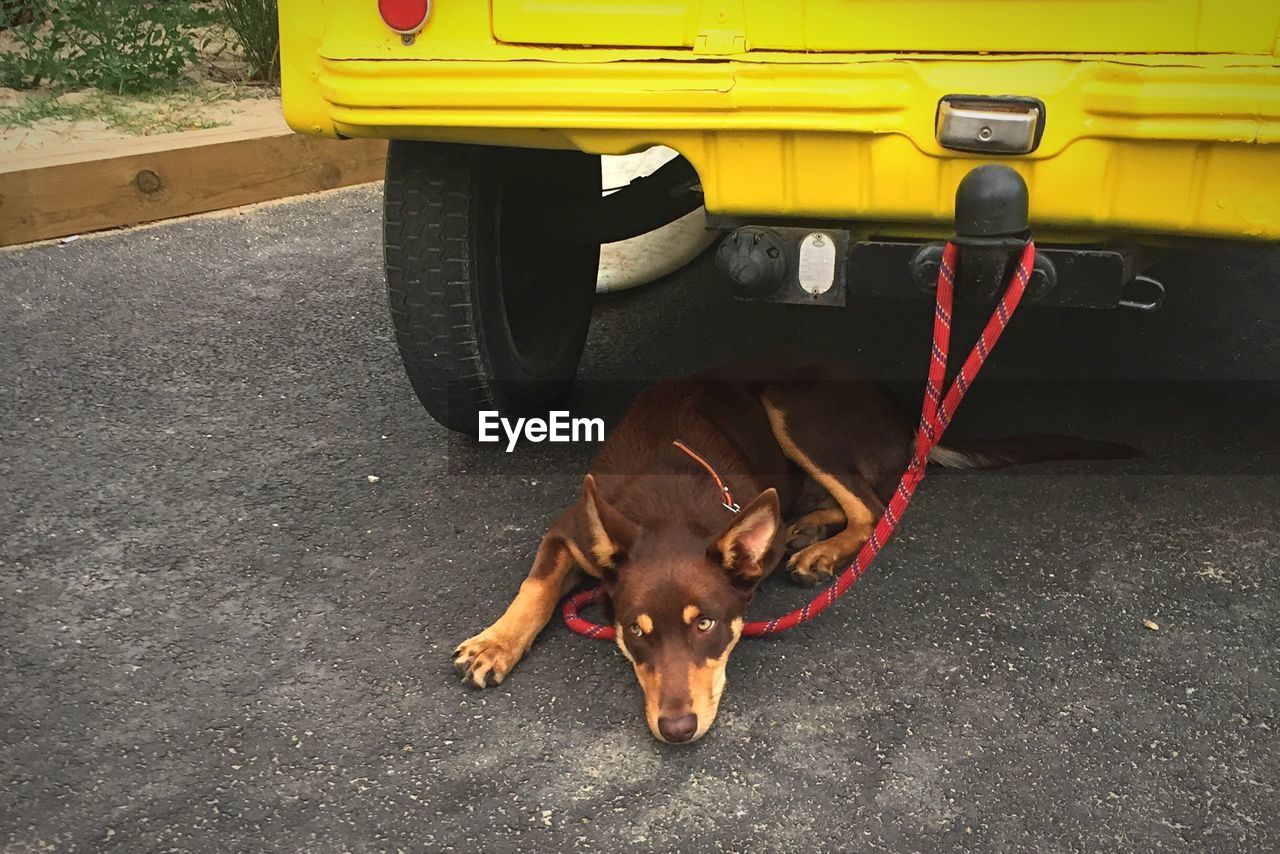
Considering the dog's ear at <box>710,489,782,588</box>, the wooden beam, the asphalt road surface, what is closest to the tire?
the asphalt road surface

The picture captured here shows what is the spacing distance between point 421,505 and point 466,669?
0.85 metres

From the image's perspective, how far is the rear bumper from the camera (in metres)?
2.41

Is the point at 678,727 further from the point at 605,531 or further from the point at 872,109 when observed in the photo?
the point at 872,109

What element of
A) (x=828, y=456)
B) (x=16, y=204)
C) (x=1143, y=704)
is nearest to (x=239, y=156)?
(x=16, y=204)

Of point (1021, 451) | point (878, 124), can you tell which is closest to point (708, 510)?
point (878, 124)

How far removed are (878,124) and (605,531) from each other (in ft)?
3.43

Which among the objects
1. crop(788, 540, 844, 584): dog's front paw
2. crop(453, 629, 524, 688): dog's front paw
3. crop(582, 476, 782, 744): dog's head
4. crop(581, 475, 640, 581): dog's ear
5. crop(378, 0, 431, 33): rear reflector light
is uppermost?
crop(378, 0, 431, 33): rear reflector light

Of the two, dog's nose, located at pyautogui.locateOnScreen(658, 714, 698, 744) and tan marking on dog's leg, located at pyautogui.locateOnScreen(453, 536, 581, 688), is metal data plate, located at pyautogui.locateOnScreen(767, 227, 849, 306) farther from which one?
dog's nose, located at pyautogui.locateOnScreen(658, 714, 698, 744)

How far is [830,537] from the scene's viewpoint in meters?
3.39

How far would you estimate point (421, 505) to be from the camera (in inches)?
137

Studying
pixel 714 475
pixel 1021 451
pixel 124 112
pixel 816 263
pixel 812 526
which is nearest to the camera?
pixel 816 263

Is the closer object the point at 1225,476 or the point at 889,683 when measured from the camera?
the point at 889,683

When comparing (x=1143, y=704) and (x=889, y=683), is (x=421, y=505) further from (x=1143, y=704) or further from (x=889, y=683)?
(x=1143, y=704)

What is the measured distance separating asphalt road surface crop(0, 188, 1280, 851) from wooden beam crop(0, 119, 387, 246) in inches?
42.9
